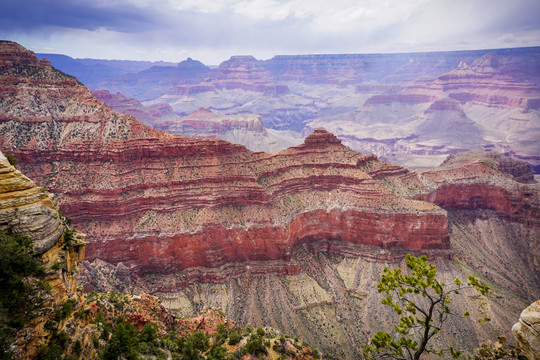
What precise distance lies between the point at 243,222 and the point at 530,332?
50673 mm

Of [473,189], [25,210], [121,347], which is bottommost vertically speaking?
[473,189]

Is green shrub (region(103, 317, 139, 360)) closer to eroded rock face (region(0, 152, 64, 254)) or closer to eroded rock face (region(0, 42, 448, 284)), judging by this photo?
eroded rock face (region(0, 152, 64, 254))

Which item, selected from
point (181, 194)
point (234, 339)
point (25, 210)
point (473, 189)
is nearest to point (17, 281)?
point (25, 210)

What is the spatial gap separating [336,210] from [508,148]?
588 feet

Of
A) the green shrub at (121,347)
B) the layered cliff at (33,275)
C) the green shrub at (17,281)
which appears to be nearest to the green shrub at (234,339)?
the green shrub at (121,347)

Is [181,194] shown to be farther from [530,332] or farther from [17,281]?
[530,332]

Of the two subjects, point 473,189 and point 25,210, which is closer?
point 25,210

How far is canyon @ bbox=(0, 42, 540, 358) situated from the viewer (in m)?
57.0

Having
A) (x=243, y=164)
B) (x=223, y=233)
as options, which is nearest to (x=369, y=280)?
(x=223, y=233)

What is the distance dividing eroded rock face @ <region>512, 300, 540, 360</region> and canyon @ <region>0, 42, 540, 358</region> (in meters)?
39.7

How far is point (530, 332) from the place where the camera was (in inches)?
613

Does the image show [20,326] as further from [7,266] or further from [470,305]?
[470,305]

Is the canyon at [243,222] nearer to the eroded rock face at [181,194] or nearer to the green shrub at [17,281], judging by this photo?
the eroded rock face at [181,194]

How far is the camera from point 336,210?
2699 inches
